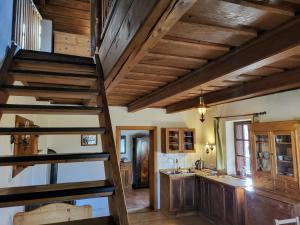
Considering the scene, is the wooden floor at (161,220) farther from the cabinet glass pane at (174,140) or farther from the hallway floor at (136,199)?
the cabinet glass pane at (174,140)

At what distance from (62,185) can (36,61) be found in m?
1.69

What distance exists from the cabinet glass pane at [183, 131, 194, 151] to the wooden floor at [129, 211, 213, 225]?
1.68 meters

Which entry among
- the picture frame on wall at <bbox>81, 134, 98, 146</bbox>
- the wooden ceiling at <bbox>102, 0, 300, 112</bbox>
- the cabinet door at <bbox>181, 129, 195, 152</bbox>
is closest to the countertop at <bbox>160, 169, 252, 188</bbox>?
the cabinet door at <bbox>181, 129, 195, 152</bbox>

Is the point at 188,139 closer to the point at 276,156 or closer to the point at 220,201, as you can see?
the point at 220,201

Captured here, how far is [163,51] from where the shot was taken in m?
2.05

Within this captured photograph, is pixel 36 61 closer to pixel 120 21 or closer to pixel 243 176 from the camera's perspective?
pixel 120 21

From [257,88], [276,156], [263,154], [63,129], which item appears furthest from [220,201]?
[63,129]

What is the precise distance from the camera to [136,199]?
6617 millimetres

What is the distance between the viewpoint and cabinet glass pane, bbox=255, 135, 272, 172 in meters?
3.73

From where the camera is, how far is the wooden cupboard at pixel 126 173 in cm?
751

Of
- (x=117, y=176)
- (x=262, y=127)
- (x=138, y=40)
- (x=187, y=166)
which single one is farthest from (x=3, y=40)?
(x=187, y=166)

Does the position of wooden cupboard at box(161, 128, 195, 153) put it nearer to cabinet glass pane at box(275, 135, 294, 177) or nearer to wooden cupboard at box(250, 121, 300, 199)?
wooden cupboard at box(250, 121, 300, 199)

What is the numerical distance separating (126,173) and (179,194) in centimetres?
271

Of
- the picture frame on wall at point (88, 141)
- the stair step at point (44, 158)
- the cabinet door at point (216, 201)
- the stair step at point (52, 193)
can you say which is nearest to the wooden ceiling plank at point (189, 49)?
the stair step at point (44, 158)
